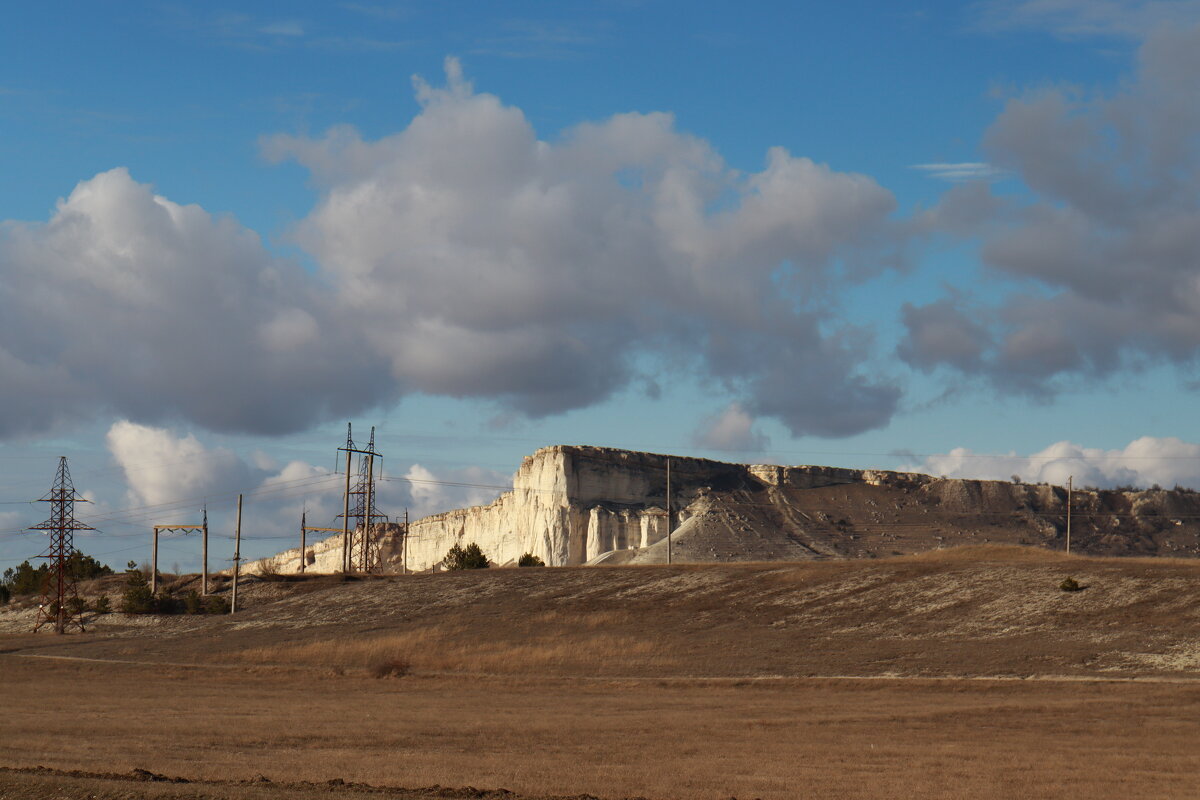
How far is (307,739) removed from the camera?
24.5m

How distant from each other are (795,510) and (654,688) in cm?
7855

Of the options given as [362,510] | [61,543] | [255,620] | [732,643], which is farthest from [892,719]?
[362,510]

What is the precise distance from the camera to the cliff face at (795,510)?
352 feet

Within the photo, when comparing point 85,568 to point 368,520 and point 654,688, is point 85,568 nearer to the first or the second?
point 368,520

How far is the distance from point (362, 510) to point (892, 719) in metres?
71.5

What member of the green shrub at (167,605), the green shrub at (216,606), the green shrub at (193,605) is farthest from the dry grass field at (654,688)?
the green shrub at (193,605)

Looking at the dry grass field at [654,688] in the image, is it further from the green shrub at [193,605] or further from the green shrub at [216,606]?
the green shrub at [193,605]

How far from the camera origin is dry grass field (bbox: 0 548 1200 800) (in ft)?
62.6

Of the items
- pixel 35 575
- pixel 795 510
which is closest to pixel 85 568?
pixel 35 575

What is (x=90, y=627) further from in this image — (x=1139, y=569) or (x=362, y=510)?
(x=1139, y=569)

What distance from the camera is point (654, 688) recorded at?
35938mm

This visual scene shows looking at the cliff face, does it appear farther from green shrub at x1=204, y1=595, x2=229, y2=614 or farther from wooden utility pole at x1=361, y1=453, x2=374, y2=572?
green shrub at x1=204, y1=595, x2=229, y2=614

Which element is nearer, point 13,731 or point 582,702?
point 13,731

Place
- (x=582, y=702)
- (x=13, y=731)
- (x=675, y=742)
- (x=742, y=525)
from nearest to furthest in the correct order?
(x=675, y=742) → (x=13, y=731) → (x=582, y=702) → (x=742, y=525)
